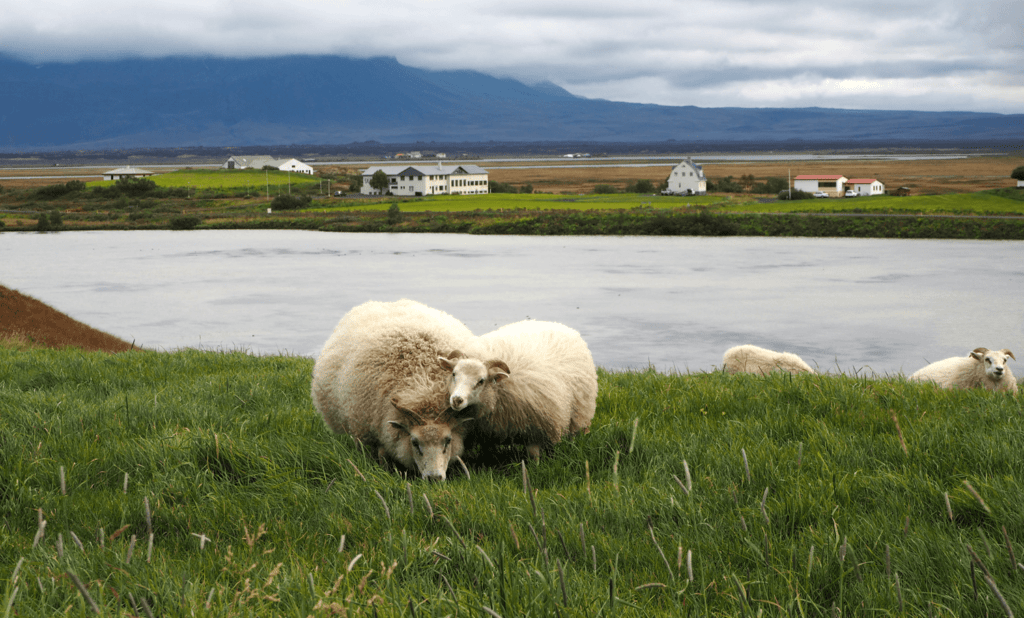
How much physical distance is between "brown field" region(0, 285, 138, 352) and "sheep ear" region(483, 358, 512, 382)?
13.7m

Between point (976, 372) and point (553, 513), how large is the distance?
9.73 m

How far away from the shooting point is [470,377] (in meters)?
5.97

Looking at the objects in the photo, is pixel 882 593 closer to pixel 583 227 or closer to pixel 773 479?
pixel 773 479

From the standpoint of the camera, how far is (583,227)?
7000 centimetres

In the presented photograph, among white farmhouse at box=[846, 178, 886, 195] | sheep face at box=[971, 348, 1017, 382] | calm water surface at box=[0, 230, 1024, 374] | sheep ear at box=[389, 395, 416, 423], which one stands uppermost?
white farmhouse at box=[846, 178, 886, 195]

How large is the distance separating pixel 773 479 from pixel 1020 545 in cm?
141

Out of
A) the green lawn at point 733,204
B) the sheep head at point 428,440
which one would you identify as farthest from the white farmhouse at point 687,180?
the sheep head at point 428,440

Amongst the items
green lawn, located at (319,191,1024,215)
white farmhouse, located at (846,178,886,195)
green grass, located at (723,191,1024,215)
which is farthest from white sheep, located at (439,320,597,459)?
white farmhouse, located at (846,178,886,195)

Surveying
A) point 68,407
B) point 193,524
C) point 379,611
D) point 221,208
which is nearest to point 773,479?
point 379,611

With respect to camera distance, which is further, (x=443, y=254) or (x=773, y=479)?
(x=443, y=254)

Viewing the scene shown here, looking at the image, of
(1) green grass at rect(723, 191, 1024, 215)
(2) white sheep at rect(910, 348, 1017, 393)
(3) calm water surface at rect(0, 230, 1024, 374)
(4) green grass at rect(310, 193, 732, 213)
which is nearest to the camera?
(2) white sheep at rect(910, 348, 1017, 393)

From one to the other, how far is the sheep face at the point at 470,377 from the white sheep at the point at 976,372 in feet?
23.1

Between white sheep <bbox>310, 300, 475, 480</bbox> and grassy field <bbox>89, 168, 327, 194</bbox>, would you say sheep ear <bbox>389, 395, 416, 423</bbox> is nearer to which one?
white sheep <bbox>310, 300, 475, 480</bbox>

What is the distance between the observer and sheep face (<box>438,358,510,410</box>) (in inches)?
228
